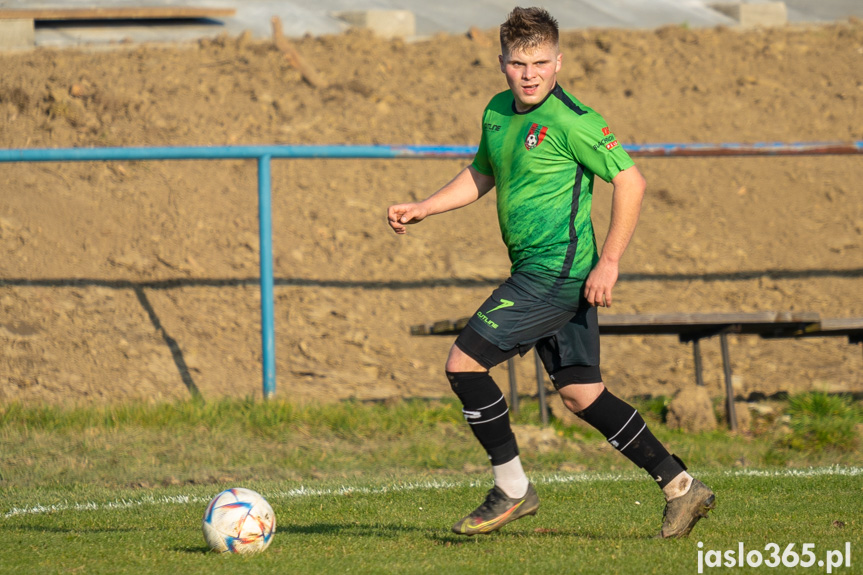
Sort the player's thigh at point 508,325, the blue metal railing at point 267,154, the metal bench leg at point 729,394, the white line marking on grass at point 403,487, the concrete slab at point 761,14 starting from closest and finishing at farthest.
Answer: the player's thigh at point 508,325 → the white line marking on grass at point 403,487 → the blue metal railing at point 267,154 → the metal bench leg at point 729,394 → the concrete slab at point 761,14

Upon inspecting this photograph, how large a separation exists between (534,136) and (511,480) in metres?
1.35

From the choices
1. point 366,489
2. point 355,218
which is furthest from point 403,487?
point 355,218

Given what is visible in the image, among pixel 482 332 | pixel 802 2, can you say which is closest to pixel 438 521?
pixel 482 332

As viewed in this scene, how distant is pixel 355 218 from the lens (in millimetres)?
10062

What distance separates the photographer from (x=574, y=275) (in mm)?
3941

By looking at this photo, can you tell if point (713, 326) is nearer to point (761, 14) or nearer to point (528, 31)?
point (528, 31)

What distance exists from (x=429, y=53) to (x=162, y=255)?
5207 millimetres

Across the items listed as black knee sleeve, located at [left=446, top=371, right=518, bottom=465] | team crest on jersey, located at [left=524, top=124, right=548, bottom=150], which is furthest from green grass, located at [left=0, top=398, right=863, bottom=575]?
team crest on jersey, located at [left=524, top=124, right=548, bottom=150]

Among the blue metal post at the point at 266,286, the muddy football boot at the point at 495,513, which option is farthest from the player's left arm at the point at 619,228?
the blue metal post at the point at 266,286

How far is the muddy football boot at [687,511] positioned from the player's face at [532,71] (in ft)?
5.34

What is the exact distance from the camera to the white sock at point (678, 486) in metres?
3.94

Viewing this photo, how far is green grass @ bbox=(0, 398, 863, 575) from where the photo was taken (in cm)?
377

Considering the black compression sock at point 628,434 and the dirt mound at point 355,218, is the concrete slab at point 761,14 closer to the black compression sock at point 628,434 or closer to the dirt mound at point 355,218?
the dirt mound at point 355,218

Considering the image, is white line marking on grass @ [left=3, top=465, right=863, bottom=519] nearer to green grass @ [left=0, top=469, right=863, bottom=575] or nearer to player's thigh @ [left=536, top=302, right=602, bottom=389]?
green grass @ [left=0, top=469, right=863, bottom=575]
